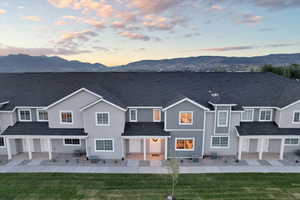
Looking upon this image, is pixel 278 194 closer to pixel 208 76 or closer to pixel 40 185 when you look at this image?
pixel 208 76

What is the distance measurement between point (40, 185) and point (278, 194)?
688 inches

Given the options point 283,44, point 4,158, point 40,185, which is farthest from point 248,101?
point 283,44

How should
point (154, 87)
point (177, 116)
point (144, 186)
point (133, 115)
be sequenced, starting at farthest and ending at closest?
point (154, 87)
point (133, 115)
point (177, 116)
point (144, 186)

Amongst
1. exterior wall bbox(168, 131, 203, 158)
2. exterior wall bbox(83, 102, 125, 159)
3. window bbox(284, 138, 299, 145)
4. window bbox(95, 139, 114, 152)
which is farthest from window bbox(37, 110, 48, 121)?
window bbox(284, 138, 299, 145)

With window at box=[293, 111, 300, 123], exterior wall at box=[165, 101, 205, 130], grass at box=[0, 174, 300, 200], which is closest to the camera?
grass at box=[0, 174, 300, 200]

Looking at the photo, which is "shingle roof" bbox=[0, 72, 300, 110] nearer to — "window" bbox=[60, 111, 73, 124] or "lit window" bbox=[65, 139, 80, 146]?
"window" bbox=[60, 111, 73, 124]

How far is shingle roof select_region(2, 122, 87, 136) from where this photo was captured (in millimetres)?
16891

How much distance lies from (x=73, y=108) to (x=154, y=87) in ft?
30.7

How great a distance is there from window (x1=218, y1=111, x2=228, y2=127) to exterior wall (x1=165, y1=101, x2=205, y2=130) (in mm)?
1765

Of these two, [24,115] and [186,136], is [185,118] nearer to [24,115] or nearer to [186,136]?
[186,136]

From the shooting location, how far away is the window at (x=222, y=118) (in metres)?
16.8

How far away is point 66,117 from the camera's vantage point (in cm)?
1758

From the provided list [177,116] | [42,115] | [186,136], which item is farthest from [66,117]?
[186,136]

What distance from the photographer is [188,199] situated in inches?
448
